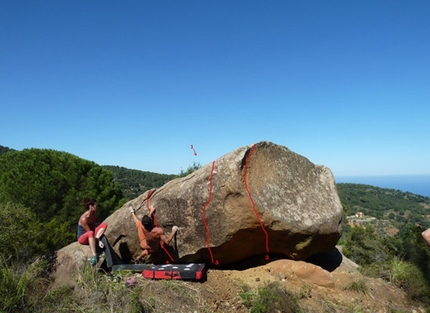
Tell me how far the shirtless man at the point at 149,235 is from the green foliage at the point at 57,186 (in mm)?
11573

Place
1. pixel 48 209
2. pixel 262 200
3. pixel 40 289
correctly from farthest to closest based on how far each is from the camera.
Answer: pixel 48 209
pixel 262 200
pixel 40 289

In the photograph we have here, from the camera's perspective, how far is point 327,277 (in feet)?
23.5

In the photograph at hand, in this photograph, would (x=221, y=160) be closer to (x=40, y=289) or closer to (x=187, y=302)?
(x=187, y=302)

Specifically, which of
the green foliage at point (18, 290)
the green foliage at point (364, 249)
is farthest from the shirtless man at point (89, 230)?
the green foliage at point (364, 249)

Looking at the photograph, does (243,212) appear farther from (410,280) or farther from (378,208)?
(378,208)

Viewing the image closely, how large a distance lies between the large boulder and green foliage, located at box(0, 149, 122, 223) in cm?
1110

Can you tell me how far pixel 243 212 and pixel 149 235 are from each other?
2427mm

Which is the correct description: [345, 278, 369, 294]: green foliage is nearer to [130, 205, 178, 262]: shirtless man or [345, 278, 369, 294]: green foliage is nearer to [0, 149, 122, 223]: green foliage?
[130, 205, 178, 262]: shirtless man

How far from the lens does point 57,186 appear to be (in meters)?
17.8

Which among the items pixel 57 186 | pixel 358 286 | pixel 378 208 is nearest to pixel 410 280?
pixel 358 286

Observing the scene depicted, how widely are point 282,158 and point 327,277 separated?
3.01 meters

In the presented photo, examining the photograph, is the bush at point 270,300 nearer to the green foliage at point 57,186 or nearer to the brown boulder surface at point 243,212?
the brown boulder surface at point 243,212

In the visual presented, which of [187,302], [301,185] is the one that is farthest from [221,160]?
[187,302]

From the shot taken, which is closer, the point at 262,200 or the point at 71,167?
the point at 262,200
